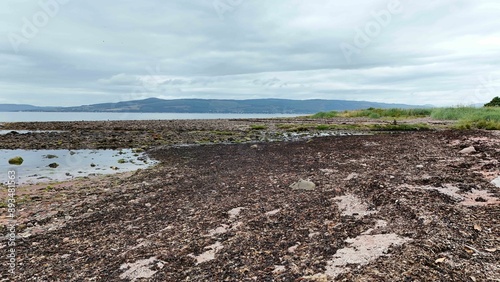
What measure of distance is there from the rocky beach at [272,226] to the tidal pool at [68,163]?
10.4 feet

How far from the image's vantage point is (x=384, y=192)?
387 inches

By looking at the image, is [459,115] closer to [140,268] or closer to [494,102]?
[494,102]

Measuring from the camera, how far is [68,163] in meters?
22.3

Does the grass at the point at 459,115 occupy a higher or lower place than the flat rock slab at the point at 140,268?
higher

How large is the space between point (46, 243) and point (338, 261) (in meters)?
6.96

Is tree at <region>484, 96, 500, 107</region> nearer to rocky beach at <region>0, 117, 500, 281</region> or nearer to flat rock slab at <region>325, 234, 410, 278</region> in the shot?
rocky beach at <region>0, 117, 500, 281</region>

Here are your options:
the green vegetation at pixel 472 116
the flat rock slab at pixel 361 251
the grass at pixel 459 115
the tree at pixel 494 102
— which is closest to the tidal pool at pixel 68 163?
the flat rock slab at pixel 361 251

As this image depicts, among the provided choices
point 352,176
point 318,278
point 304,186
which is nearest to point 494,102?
point 352,176

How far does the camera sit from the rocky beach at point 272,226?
222 inches

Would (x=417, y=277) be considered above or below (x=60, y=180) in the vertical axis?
above

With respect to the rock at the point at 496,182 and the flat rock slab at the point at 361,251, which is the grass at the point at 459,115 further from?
the flat rock slab at the point at 361,251

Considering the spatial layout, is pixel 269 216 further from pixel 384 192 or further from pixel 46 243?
pixel 46 243

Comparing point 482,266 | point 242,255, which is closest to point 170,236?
point 242,255

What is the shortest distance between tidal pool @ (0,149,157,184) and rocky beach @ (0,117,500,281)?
3183 millimetres
